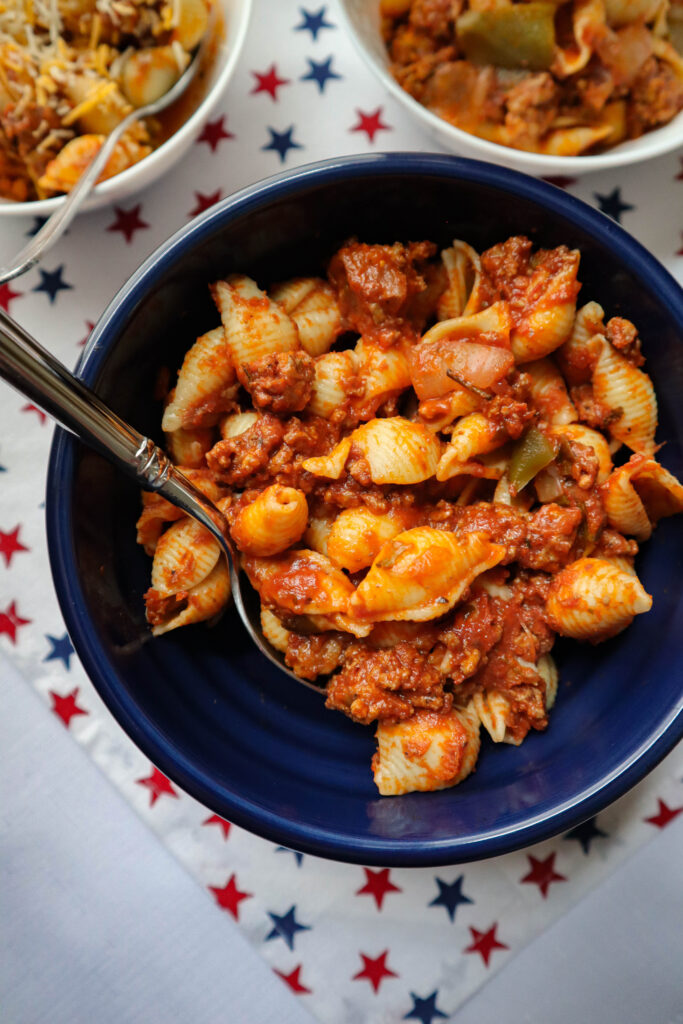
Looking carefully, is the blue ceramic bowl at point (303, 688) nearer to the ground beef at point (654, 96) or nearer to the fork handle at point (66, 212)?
the fork handle at point (66, 212)

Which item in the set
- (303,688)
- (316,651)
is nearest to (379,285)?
(316,651)

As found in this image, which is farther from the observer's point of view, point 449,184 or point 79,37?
point 79,37

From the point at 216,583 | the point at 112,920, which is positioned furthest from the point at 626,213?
the point at 112,920

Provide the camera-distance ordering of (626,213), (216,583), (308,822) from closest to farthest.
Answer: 1. (308,822)
2. (216,583)
3. (626,213)

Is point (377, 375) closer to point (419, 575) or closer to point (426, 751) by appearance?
point (419, 575)

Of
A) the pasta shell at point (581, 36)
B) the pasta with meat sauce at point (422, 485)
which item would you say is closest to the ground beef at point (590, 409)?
the pasta with meat sauce at point (422, 485)

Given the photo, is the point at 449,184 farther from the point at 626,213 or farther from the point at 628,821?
the point at 628,821

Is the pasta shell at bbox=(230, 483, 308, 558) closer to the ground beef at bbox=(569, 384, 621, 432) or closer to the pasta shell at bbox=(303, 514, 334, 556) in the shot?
→ the pasta shell at bbox=(303, 514, 334, 556)
